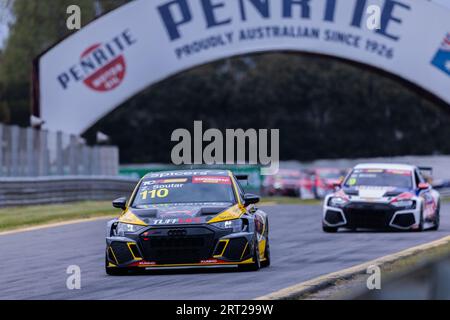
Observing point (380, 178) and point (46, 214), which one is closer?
point (380, 178)

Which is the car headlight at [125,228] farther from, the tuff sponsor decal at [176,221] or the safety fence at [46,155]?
the safety fence at [46,155]

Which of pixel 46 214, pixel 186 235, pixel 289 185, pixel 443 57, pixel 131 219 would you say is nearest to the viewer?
pixel 186 235

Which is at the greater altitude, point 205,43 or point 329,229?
point 205,43

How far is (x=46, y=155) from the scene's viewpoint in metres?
31.2

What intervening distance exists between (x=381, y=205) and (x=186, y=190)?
7308 mm

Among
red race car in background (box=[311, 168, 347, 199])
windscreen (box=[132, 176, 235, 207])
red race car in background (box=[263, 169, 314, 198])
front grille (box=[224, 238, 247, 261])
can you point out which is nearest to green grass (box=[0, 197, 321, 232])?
windscreen (box=[132, 176, 235, 207])

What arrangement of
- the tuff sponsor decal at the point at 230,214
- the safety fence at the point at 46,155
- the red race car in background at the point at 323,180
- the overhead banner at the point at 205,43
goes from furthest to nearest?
the red race car in background at the point at 323,180
the overhead banner at the point at 205,43
the safety fence at the point at 46,155
the tuff sponsor decal at the point at 230,214

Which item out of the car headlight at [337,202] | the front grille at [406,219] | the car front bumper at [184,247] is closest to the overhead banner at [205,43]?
the car headlight at [337,202]

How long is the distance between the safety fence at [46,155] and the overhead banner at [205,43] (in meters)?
1.13

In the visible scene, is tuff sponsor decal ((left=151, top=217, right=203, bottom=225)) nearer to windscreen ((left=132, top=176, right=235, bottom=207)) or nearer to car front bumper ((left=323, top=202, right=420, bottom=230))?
windscreen ((left=132, top=176, right=235, bottom=207))

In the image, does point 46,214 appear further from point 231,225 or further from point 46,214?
point 231,225

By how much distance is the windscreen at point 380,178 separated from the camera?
21.6 metres

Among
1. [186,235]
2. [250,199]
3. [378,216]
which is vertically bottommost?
[378,216]

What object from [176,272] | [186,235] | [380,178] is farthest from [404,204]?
[186,235]
